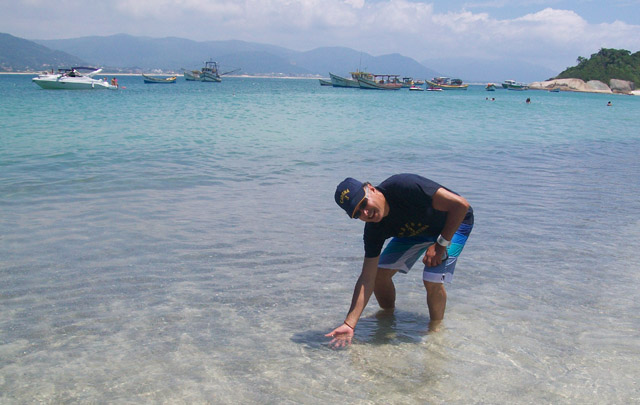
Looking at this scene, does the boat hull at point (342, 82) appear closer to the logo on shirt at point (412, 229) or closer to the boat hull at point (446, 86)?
the boat hull at point (446, 86)

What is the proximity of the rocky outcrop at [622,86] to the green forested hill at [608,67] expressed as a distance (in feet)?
7.59

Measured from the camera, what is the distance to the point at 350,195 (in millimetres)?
3529

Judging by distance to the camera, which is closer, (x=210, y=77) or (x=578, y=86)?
(x=210, y=77)

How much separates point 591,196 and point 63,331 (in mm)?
9590

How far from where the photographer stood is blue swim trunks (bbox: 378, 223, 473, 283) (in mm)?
4254

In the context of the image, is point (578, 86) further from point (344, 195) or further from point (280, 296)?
point (344, 195)

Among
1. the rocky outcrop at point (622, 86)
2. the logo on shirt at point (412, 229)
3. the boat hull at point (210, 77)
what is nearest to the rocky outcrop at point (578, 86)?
the rocky outcrop at point (622, 86)

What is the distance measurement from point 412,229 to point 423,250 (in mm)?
404

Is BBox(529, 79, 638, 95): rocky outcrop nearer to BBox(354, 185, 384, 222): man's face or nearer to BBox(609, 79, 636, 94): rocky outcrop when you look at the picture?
BBox(609, 79, 636, 94): rocky outcrop

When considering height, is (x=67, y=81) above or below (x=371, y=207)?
above

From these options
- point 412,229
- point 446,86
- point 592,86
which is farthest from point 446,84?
point 412,229

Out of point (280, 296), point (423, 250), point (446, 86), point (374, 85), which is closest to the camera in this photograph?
point (423, 250)

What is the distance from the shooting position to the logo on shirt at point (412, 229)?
13.3 feet

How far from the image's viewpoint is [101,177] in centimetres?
1125
